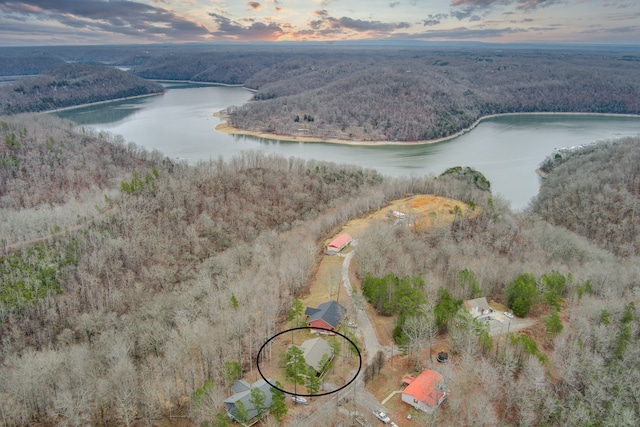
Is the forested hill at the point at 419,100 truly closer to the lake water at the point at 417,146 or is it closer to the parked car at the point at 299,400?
the lake water at the point at 417,146

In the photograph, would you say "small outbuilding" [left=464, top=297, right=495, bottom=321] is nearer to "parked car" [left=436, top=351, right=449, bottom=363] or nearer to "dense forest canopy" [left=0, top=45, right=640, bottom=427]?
"dense forest canopy" [left=0, top=45, right=640, bottom=427]

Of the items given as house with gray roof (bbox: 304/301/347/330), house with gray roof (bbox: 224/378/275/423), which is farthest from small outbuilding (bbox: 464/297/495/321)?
house with gray roof (bbox: 224/378/275/423)

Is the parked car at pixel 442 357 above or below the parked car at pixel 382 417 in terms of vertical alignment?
below

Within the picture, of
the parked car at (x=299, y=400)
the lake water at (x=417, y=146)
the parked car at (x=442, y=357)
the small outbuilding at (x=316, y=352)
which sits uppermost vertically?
the small outbuilding at (x=316, y=352)

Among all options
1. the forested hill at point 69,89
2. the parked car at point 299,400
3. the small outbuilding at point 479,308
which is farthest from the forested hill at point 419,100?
the parked car at point 299,400

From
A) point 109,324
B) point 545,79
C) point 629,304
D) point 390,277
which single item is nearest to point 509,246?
point 629,304

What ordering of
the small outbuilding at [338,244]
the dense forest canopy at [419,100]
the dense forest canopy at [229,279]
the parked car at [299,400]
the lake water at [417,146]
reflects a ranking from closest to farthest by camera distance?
the parked car at [299,400], the dense forest canopy at [229,279], the small outbuilding at [338,244], the lake water at [417,146], the dense forest canopy at [419,100]
